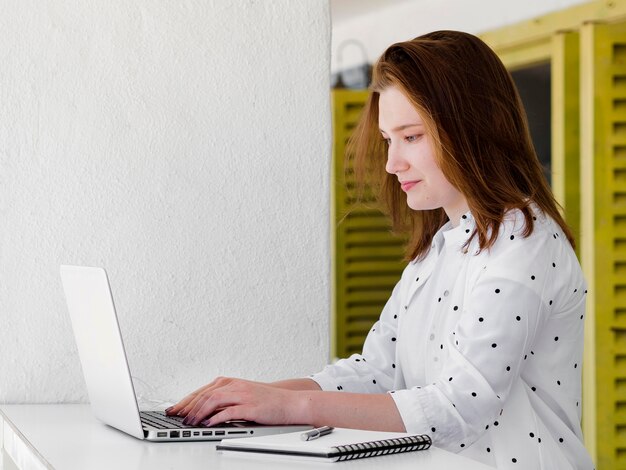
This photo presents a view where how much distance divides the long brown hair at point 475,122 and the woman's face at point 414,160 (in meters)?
0.02

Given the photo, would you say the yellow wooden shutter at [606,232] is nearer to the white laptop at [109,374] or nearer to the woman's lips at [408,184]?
the woman's lips at [408,184]

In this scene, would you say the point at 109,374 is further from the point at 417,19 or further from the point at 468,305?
the point at 417,19

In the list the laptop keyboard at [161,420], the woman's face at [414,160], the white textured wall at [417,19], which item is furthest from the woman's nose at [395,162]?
the white textured wall at [417,19]

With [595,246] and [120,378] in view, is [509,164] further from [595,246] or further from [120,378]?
[595,246]

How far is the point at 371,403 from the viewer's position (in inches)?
56.0

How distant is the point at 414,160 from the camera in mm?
1624

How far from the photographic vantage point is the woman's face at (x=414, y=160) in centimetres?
161

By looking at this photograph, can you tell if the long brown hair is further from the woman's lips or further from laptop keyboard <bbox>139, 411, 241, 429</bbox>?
laptop keyboard <bbox>139, 411, 241, 429</bbox>

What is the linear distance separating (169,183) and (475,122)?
1.87 ft

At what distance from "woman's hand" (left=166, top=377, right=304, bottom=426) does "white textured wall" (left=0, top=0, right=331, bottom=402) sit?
421 millimetres

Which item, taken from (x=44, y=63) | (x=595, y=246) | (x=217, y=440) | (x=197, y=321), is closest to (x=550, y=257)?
(x=217, y=440)

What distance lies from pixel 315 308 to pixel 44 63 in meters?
0.66

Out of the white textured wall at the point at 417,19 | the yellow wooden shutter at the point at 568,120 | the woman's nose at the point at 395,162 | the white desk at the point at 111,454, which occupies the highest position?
the white textured wall at the point at 417,19

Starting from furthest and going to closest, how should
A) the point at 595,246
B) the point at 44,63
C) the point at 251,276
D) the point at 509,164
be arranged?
the point at 595,246 < the point at 251,276 < the point at 44,63 < the point at 509,164
